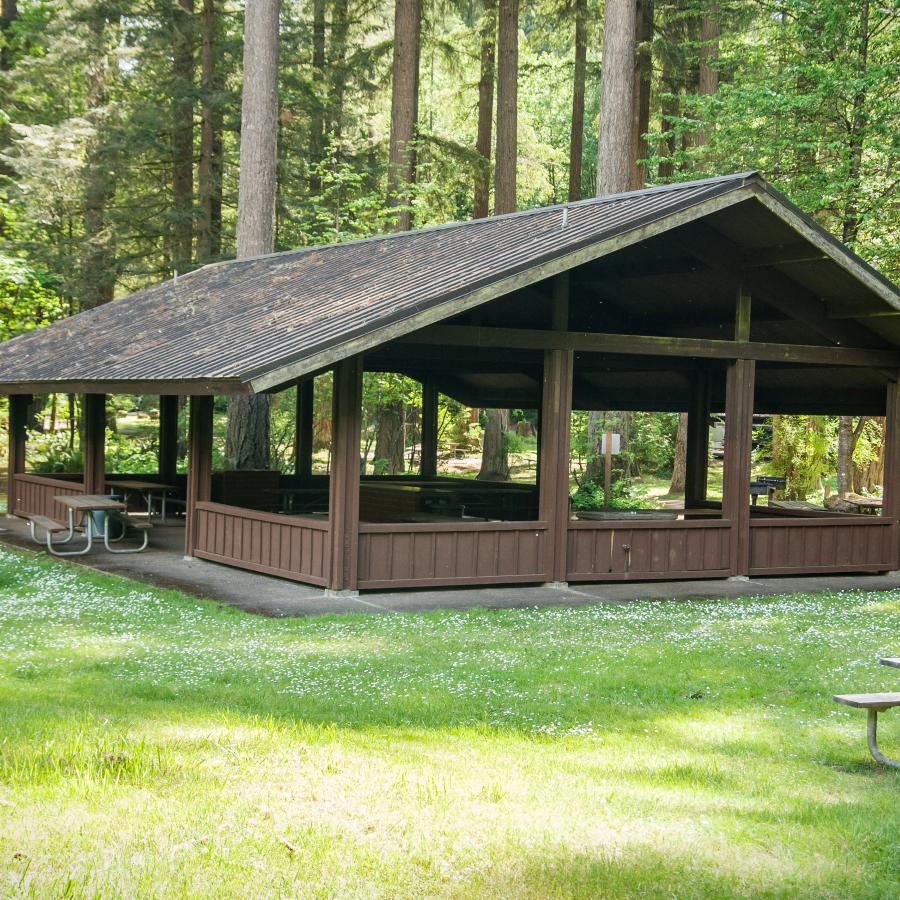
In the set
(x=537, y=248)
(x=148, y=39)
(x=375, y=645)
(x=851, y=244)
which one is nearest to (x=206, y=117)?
(x=148, y=39)

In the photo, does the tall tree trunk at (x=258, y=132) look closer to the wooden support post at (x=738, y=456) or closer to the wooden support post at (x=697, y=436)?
the wooden support post at (x=697, y=436)

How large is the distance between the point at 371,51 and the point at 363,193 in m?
3.45

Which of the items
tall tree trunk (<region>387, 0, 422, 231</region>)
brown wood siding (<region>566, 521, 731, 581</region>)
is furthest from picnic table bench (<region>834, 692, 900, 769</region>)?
tall tree trunk (<region>387, 0, 422, 231</region>)

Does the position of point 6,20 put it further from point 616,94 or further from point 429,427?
point 616,94

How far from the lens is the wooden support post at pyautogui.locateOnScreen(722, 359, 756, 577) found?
14.4m

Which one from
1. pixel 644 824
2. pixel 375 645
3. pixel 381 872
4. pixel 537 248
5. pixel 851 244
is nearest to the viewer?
pixel 381 872

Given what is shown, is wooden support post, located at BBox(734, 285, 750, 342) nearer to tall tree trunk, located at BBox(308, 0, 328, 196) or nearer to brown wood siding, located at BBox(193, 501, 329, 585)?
brown wood siding, located at BBox(193, 501, 329, 585)

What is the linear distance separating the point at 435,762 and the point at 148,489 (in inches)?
546

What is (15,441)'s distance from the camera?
66.5 feet

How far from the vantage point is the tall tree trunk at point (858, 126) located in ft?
63.9

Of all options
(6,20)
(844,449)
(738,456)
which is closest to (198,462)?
(738,456)

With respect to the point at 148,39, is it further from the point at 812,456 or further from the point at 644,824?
the point at 644,824

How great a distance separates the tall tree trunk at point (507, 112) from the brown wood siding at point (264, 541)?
14233mm

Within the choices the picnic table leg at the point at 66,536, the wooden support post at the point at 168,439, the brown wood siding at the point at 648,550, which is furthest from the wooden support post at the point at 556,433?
the wooden support post at the point at 168,439
